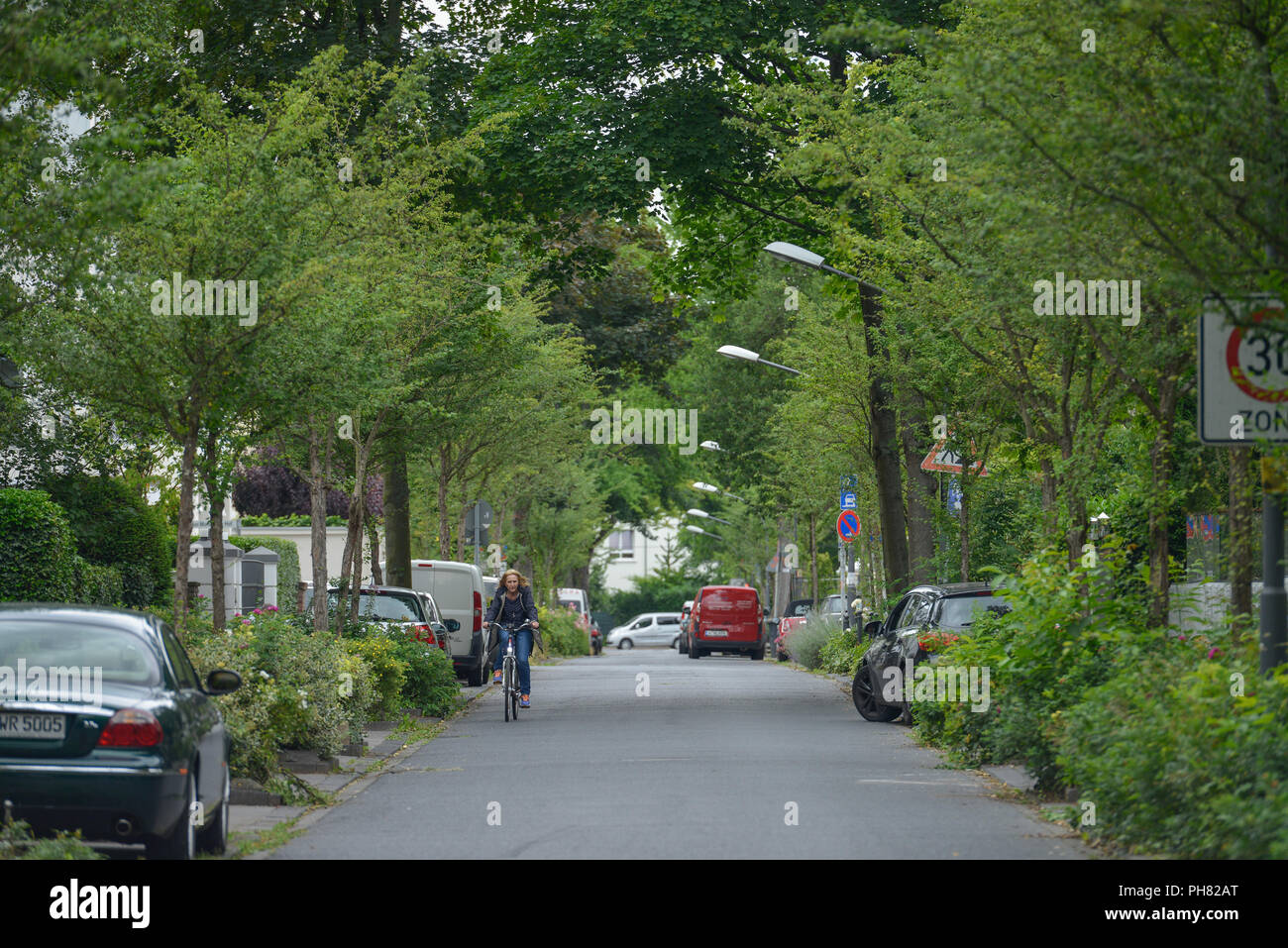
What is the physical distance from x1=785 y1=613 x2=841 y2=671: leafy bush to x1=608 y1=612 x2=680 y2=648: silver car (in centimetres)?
4188

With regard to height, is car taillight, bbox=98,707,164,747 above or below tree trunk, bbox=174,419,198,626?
below

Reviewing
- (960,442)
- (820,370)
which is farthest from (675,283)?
(960,442)

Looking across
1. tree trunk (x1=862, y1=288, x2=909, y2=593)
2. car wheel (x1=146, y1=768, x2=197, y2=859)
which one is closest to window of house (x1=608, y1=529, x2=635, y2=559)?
tree trunk (x1=862, y1=288, x2=909, y2=593)

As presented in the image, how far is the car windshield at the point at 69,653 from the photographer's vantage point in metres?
9.29

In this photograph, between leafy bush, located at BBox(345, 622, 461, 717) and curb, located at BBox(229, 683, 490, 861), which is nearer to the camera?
curb, located at BBox(229, 683, 490, 861)

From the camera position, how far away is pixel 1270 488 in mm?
10000

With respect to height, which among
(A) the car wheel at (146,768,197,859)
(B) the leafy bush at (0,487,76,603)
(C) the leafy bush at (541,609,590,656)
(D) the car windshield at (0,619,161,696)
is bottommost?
(C) the leafy bush at (541,609,590,656)

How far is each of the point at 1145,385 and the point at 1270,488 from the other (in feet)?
13.1

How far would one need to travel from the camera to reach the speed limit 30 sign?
987 cm

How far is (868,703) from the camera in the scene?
21734mm

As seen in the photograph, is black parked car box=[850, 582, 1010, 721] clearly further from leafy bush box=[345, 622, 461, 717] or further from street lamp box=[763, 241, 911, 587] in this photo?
street lamp box=[763, 241, 911, 587]

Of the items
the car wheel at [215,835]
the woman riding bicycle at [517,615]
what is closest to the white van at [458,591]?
the woman riding bicycle at [517,615]

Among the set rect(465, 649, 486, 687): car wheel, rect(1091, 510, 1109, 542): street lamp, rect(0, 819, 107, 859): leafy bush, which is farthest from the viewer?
rect(465, 649, 486, 687): car wheel
